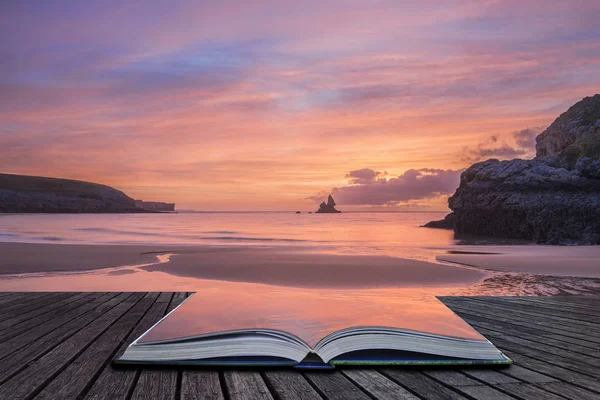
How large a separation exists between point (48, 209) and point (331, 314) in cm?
13519

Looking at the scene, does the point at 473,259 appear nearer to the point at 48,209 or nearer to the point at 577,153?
the point at 577,153

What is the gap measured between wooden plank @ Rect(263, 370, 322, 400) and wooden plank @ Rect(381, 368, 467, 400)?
51 cm

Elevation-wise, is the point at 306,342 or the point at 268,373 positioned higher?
the point at 306,342

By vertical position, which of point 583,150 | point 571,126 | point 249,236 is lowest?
point 249,236

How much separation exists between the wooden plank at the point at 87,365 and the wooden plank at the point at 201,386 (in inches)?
21.3

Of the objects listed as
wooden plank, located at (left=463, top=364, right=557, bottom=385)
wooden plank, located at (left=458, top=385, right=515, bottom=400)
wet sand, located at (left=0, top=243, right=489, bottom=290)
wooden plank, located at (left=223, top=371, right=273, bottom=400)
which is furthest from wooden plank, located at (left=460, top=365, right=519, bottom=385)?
wet sand, located at (left=0, top=243, right=489, bottom=290)

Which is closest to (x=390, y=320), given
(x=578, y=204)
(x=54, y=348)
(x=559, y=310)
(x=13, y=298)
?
(x=54, y=348)

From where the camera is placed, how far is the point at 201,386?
257cm

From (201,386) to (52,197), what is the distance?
5654 inches

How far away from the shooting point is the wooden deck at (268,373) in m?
2.51

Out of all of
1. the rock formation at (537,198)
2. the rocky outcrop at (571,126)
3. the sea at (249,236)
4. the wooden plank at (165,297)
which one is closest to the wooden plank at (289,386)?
the wooden plank at (165,297)

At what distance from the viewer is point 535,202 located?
85.6 feet

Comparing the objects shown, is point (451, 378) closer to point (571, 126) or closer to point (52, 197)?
point (571, 126)

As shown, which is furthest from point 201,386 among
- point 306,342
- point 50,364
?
point 50,364
